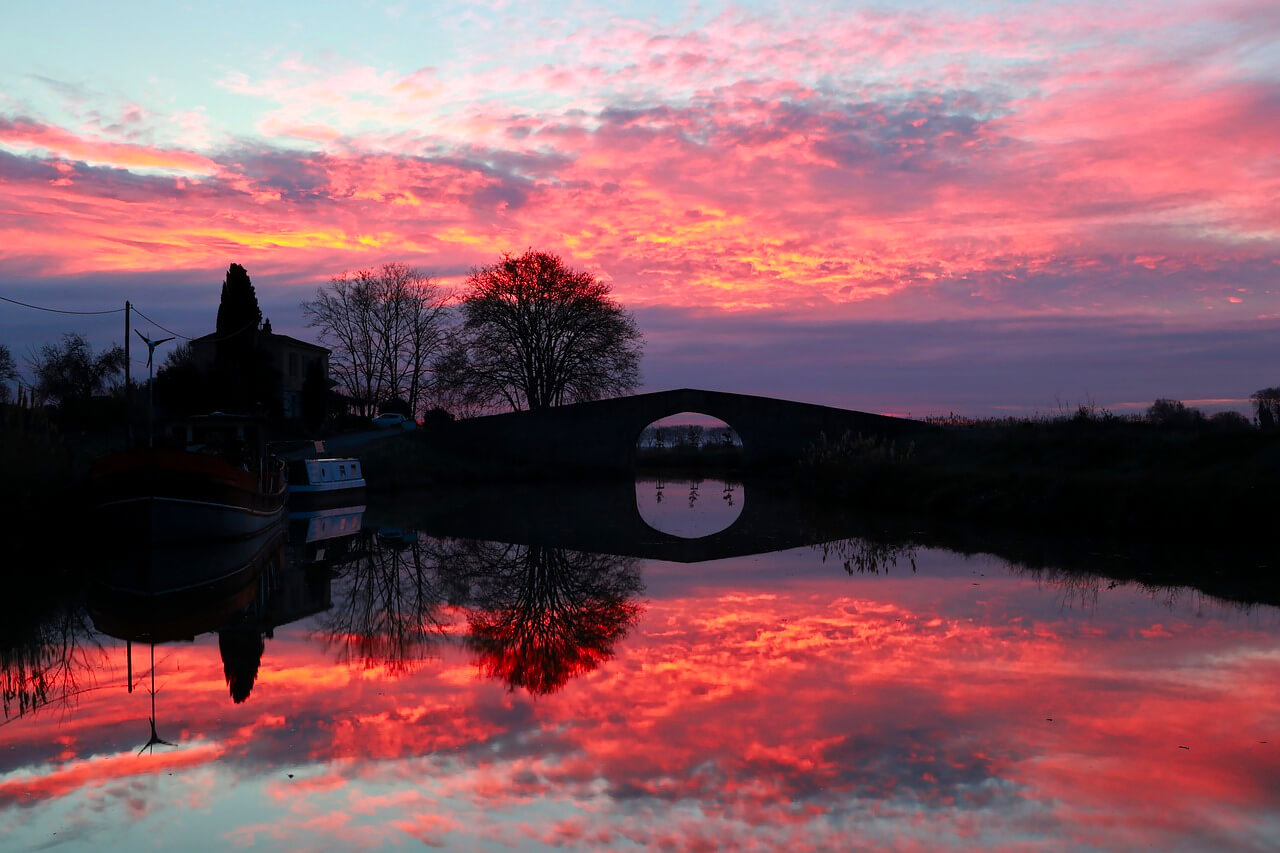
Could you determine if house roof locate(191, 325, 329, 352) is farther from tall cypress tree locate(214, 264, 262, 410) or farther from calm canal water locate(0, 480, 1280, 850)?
calm canal water locate(0, 480, 1280, 850)

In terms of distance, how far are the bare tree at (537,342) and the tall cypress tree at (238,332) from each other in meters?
8.49

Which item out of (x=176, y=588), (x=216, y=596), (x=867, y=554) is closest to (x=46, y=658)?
(x=216, y=596)

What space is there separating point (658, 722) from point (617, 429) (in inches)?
1496

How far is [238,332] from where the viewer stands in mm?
45438

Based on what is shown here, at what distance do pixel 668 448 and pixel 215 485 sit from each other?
41.5m

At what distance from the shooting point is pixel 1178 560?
13281 millimetres

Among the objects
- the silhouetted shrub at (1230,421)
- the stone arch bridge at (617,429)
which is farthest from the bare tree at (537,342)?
the silhouetted shrub at (1230,421)

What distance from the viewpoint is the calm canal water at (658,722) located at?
474 centimetres

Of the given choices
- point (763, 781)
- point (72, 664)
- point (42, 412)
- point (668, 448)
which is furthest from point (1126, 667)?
point (668, 448)

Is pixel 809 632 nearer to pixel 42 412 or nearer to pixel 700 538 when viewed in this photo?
pixel 700 538

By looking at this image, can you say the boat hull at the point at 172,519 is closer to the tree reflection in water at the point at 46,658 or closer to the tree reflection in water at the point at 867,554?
the tree reflection in water at the point at 46,658

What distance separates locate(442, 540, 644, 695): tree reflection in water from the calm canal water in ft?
0.21


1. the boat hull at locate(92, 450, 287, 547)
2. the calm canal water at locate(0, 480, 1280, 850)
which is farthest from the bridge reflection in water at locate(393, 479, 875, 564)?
the calm canal water at locate(0, 480, 1280, 850)

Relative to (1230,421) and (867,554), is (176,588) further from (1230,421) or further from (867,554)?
(1230,421)
